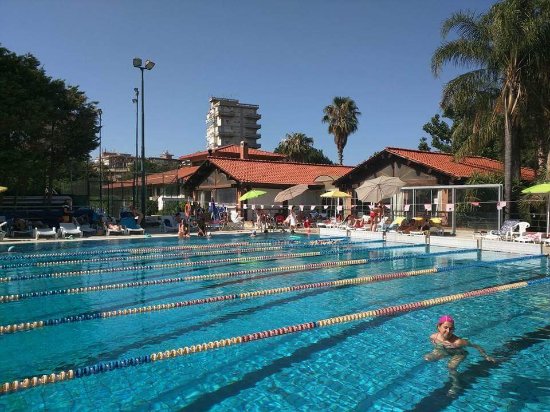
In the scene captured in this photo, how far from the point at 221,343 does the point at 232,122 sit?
101 meters

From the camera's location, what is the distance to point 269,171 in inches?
1325

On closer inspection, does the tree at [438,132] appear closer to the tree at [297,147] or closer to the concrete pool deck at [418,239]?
the tree at [297,147]

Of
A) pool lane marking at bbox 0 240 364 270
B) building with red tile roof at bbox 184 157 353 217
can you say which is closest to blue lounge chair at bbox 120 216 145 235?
pool lane marking at bbox 0 240 364 270

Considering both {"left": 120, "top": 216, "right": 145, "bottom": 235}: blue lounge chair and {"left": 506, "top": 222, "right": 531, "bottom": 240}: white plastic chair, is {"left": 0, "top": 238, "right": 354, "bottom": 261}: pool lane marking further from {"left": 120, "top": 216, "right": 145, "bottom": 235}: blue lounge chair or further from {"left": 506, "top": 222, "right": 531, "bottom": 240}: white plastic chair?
{"left": 506, "top": 222, "right": 531, "bottom": 240}: white plastic chair

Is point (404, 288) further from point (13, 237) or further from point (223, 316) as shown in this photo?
point (13, 237)

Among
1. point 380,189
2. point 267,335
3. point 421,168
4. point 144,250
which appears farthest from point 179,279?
point 421,168

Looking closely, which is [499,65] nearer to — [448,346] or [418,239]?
[418,239]

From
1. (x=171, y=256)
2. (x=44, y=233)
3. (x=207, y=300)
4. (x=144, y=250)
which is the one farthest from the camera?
(x=44, y=233)

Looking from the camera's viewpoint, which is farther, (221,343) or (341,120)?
(341,120)

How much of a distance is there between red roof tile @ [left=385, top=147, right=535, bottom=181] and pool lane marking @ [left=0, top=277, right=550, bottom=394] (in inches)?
603

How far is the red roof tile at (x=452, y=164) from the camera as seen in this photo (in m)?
24.2

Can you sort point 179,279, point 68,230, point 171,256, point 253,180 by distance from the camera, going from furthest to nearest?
point 253,180
point 68,230
point 171,256
point 179,279

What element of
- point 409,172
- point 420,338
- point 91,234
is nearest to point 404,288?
point 420,338

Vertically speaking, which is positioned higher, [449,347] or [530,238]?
[530,238]
